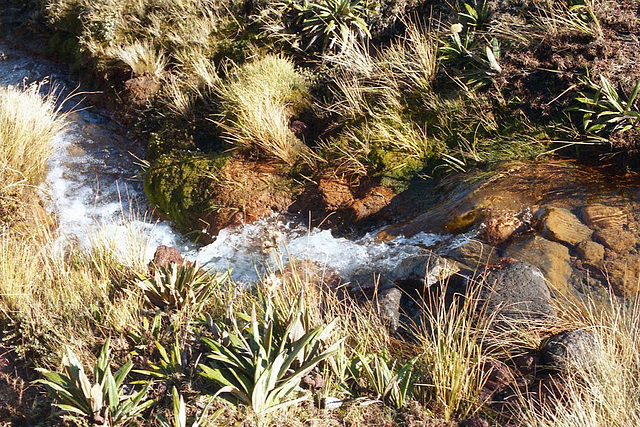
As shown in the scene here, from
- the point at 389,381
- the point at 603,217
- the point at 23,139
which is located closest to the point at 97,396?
the point at 389,381

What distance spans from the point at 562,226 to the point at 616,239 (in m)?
0.44

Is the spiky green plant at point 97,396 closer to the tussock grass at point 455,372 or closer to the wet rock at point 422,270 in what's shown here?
the tussock grass at point 455,372

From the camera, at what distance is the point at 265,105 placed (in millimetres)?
7223

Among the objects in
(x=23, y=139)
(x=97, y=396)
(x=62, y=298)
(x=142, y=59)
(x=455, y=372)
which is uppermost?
(x=142, y=59)

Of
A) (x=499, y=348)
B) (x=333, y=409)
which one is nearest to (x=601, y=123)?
(x=499, y=348)

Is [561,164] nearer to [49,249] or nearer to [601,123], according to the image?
[601,123]

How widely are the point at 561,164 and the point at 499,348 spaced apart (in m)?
2.66

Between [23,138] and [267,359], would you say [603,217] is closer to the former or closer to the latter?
[267,359]

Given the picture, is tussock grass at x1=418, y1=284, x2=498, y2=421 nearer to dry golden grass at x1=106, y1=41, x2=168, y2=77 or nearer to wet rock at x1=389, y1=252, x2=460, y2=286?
wet rock at x1=389, y1=252, x2=460, y2=286

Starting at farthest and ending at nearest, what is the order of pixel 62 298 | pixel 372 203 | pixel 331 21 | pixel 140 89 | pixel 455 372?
pixel 140 89
pixel 331 21
pixel 372 203
pixel 62 298
pixel 455 372

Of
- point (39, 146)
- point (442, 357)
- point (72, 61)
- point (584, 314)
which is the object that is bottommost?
point (584, 314)

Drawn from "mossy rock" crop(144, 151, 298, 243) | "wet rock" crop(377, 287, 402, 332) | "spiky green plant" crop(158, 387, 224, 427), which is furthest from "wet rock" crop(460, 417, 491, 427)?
"mossy rock" crop(144, 151, 298, 243)

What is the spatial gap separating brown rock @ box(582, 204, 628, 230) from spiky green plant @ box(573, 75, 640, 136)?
37.0 inches

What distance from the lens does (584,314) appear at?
161 inches
